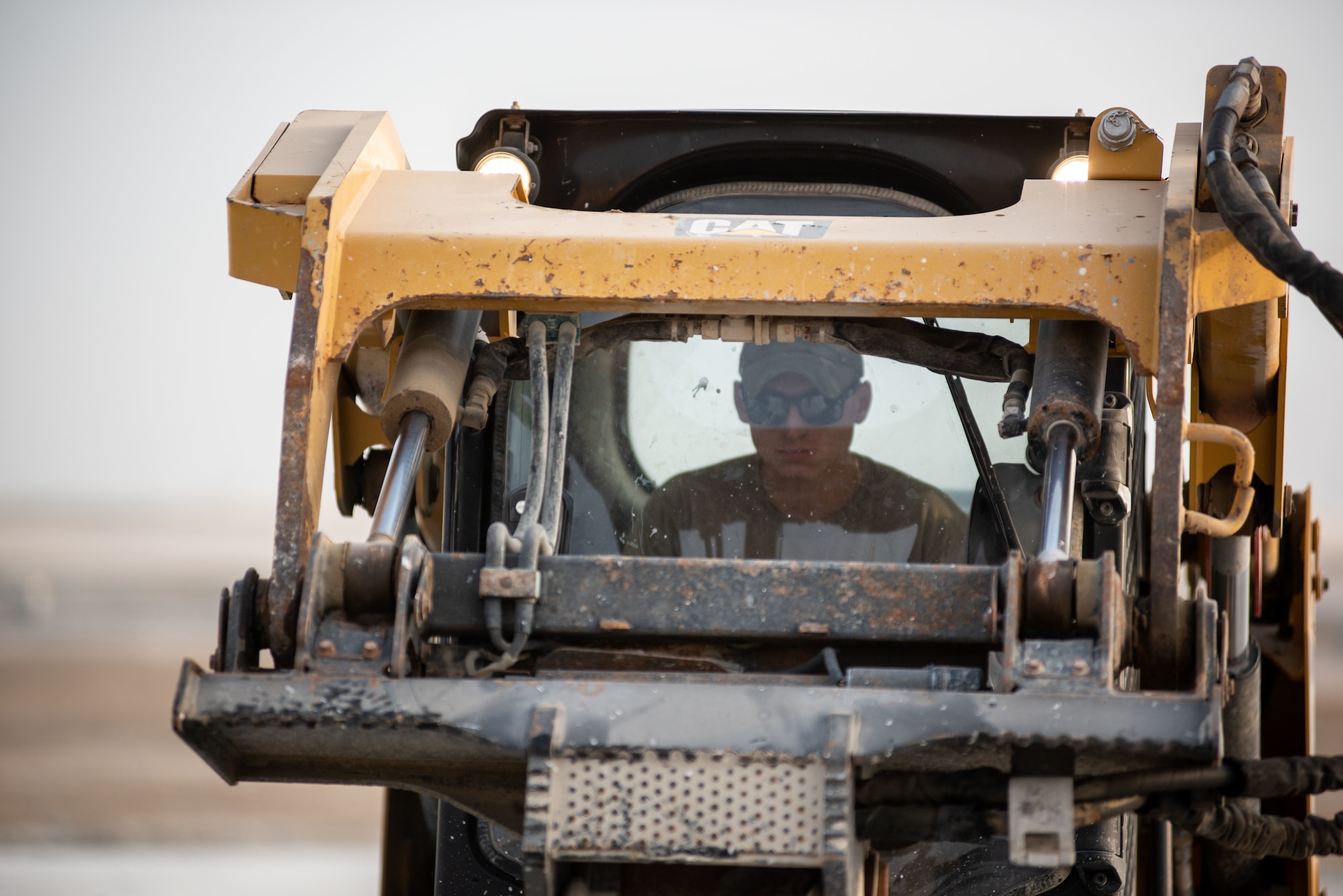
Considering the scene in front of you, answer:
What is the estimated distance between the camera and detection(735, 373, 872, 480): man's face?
3.12m

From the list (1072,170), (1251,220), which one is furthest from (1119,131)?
(1251,220)

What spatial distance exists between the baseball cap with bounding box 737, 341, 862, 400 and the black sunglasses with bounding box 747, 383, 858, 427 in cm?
1

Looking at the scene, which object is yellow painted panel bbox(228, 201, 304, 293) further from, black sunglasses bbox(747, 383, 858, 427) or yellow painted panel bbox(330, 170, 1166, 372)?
black sunglasses bbox(747, 383, 858, 427)

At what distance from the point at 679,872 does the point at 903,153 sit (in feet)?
5.78

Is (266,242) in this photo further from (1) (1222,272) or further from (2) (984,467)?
(1) (1222,272)

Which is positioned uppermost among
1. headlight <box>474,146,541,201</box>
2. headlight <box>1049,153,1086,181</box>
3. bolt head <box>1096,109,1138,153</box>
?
headlight <box>474,146,541,201</box>

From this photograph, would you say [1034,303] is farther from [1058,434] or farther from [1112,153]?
[1112,153]

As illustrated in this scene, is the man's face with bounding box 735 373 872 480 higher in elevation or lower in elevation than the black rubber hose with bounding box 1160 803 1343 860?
higher

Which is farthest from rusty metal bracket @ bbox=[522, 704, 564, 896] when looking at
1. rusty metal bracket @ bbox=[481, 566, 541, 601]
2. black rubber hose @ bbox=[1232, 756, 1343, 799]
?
black rubber hose @ bbox=[1232, 756, 1343, 799]

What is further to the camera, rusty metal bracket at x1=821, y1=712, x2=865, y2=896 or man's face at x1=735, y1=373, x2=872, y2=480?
man's face at x1=735, y1=373, x2=872, y2=480

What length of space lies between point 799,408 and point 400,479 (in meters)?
0.94

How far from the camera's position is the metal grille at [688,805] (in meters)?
2.01

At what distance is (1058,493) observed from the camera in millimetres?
2439


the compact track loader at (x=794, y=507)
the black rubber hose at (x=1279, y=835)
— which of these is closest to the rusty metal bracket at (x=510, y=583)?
A: the compact track loader at (x=794, y=507)
